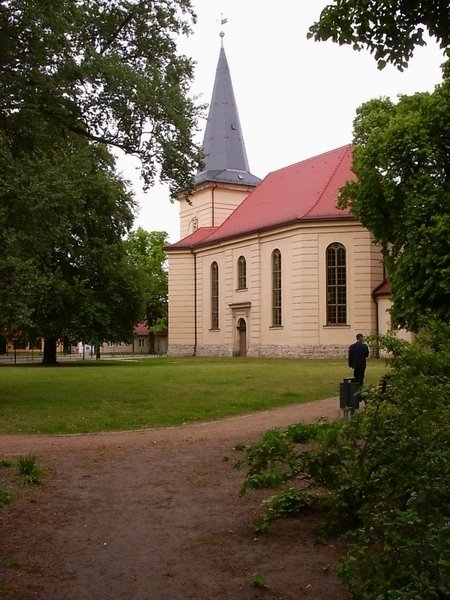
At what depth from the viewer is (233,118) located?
192 feet

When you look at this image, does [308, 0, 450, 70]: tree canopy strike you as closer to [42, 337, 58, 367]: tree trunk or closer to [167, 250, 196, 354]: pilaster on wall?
[42, 337, 58, 367]: tree trunk

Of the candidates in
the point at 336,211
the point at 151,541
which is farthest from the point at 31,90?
the point at 336,211

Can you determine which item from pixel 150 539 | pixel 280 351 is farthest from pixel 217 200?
pixel 150 539

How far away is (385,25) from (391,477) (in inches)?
207

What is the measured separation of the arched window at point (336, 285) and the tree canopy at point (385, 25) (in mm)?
34856

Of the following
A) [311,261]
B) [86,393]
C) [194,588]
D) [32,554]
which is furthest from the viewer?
[311,261]

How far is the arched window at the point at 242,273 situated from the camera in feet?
160

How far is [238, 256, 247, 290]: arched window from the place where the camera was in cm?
4891

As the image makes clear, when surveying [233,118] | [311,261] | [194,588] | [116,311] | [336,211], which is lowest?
[194,588]

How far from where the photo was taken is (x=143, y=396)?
62.7ft

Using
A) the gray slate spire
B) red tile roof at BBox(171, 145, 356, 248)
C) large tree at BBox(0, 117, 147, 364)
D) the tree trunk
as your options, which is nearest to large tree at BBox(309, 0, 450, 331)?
red tile roof at BBox(171, 145, 356, 248)

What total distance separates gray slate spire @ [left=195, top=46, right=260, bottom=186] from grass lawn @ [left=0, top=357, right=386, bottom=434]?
32.7 m

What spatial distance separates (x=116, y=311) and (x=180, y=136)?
24.7 m

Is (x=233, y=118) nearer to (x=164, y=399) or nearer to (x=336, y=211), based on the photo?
(x=336, y=211)
